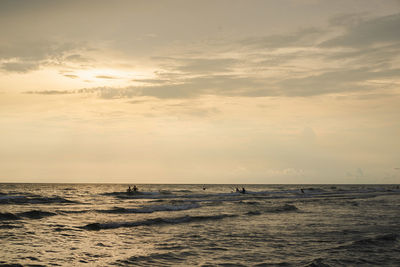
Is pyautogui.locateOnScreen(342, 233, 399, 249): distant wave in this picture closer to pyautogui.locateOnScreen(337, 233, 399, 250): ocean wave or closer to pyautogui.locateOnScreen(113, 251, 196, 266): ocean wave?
pyautogui.locateOnScreen(337, 233, 399, 250): ocean wave

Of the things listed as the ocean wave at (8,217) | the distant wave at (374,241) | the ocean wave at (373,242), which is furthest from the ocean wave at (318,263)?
the ocean wave at (8,217)

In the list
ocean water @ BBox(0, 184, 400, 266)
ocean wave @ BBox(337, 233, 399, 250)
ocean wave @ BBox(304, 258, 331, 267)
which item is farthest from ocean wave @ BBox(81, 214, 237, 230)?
ocean wave @ BBox(304, 258, 331, 267)

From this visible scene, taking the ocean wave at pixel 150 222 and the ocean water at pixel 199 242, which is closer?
the ocean water at pixel 199 242

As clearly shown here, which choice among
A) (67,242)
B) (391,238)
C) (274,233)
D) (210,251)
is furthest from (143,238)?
(391,238)

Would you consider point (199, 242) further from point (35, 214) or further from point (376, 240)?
point (35, 214)

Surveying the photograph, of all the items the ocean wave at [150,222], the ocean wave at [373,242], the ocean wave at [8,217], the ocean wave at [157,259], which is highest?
the ocean wave at [373,242]

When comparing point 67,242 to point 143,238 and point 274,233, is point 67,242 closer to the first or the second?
point 143,238

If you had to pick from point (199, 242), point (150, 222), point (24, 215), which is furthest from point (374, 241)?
point (24, 215)

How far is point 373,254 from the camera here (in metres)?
15.6

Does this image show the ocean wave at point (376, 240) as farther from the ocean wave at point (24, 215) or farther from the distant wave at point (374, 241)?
the ocean wave at point (24, 215)

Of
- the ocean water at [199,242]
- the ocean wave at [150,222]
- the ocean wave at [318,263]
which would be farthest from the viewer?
the ocean wave at [150,222]

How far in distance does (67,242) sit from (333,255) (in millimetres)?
13641

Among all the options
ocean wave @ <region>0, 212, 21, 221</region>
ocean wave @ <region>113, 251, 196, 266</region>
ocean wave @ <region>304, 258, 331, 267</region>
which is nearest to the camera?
ocean wave @ <region>304, 258, 331, 267</region>

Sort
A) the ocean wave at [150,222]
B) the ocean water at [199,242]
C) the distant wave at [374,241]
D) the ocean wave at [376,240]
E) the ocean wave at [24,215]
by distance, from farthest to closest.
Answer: the ocean wave at [24,215] < the ocean wave at [150,222] < the ocean wave at [376,240] < the distant wave at [374,241] < the ocean water at [199,242]
